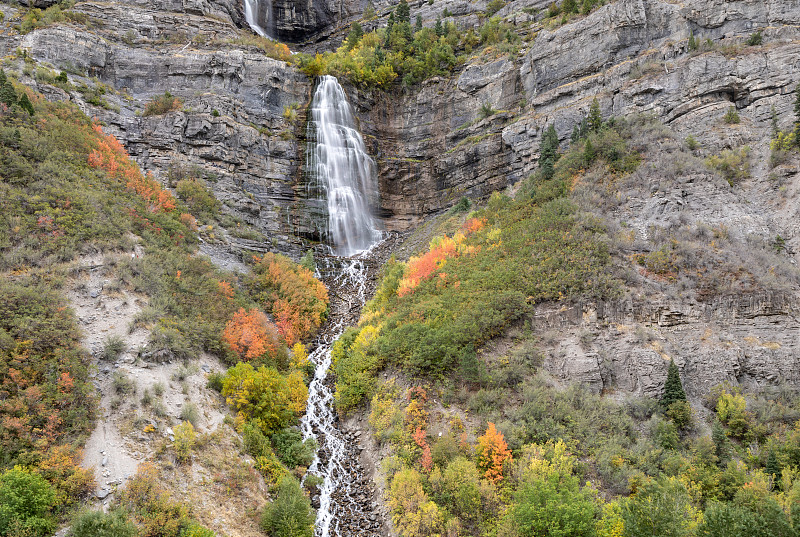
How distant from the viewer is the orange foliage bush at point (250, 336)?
25.3 meters

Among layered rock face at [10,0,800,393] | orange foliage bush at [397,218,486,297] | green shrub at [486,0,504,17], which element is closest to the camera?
layered rock face at [10,0,800,393]

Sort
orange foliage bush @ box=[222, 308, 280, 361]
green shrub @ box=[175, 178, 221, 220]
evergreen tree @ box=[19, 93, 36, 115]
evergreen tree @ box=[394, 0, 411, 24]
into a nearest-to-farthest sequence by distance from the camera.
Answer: orange foliage bush @ box=[222, 308, 280, 361] < evergreen tree @ box=[19, 93, 36, 115] < green shrub @ box=[175, 178, 221, 220] < evergreen tree @ box=[394, 0, 411, 24]

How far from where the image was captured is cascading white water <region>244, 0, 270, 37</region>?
204ft

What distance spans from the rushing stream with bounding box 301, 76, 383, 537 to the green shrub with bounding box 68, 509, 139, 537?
300 inches

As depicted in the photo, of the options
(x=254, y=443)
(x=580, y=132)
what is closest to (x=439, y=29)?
(x=580, y=132)

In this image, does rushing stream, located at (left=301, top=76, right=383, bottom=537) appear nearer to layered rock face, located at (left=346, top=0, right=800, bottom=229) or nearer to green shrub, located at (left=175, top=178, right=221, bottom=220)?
layered rock face, located at (left=346, top=0, right=800, bottom=229)

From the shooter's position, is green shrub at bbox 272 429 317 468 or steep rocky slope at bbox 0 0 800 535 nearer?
green shrub at bbox 272 429 317 468

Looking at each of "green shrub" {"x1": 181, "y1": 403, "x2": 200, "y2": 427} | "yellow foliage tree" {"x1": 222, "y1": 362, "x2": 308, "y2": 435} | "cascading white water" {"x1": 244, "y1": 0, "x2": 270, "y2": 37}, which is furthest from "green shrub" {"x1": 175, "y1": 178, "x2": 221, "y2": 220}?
"cascading white water" {"x1": 244, "y1": 0, "x2": 270, "y2": 37}

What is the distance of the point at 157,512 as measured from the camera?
15594 mm

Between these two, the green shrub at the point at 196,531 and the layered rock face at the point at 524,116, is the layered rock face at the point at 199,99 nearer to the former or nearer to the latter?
the layered rock face at the point at 524,116

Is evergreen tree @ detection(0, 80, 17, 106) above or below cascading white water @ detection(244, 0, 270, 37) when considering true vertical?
below

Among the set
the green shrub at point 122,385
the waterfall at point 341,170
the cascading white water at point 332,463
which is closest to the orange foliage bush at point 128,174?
the cascading white water at point 332,463

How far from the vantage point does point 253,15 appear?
63500 mm

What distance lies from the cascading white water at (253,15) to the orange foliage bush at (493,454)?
210 feet
